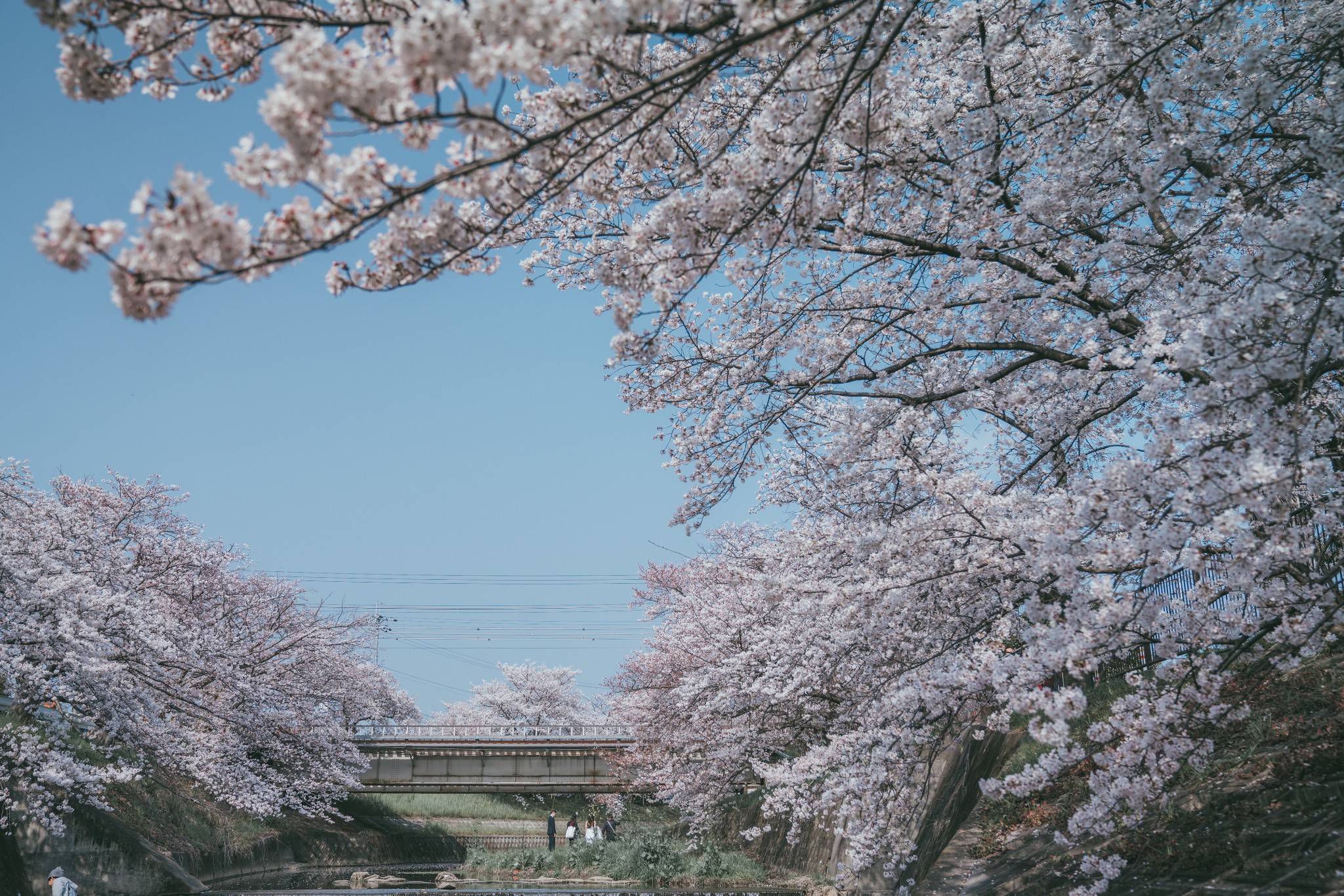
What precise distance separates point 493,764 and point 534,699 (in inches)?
962

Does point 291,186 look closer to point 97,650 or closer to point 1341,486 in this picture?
point 1341,486

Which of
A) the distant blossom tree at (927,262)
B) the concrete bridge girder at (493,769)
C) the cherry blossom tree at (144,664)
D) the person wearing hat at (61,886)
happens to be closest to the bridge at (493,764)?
the concrete bridge girder at (493,769)

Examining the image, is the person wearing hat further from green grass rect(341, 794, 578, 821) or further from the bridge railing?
green grass rect(341, 794, 578, 821)

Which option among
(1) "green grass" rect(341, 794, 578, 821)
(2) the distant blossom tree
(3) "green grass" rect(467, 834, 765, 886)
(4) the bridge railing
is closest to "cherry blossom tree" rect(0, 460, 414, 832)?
(4) the bridge railing

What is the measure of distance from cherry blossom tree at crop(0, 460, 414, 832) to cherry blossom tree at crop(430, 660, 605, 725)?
2784 cm

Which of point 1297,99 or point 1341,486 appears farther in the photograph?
point 1297,99

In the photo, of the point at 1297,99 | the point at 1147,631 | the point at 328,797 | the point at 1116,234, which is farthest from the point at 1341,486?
the point at 328,797

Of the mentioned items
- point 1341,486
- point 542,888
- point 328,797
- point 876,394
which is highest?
point 876,394

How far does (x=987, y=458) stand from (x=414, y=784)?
26.4 meters

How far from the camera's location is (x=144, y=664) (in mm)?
13164

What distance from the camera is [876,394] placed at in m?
7.11

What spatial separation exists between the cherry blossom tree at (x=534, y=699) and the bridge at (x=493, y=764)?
22.9 m

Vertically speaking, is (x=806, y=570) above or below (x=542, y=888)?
above

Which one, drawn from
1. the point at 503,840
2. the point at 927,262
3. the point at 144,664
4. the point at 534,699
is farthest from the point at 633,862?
the point at 534,699
